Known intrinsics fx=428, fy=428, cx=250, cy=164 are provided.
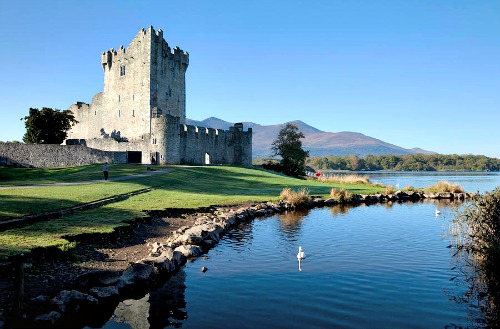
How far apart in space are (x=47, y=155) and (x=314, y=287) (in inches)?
1907

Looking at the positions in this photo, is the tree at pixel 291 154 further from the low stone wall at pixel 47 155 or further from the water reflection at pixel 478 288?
the water reflection at pixel 478 288

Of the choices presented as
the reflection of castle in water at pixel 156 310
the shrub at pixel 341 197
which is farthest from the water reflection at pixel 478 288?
the shrub at pixel 341 197

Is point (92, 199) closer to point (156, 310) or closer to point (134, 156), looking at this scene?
point (156, 310)

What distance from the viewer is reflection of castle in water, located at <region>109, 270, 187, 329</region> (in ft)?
30.2

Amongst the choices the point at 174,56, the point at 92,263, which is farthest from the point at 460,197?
the point at 174,56

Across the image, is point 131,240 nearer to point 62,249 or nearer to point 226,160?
point 62,249

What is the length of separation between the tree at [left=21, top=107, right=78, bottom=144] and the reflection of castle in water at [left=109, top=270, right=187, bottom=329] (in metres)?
59.8

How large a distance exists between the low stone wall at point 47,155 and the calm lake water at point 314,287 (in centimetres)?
3921

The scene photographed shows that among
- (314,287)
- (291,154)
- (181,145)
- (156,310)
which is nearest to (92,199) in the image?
(156,310)

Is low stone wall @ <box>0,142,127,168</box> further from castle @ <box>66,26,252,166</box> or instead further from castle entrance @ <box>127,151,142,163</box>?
castle @ <box>66,26,252,166</box>

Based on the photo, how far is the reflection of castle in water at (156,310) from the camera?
9219 mm

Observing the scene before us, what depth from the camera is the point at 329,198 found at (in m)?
35.4

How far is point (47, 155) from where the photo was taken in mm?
52125

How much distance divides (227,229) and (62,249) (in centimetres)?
929
